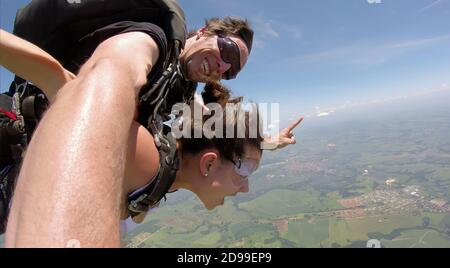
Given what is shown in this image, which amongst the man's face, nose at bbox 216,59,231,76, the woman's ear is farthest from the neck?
nose at bbox 216,59,231,76

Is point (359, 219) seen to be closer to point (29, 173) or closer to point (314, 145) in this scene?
point (29, 173)

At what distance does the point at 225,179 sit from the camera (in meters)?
2.02

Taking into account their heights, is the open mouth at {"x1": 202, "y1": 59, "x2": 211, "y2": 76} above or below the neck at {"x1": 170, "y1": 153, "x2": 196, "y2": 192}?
above

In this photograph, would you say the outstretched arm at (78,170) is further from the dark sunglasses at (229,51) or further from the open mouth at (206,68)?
the dark sunglasses at (229,51)

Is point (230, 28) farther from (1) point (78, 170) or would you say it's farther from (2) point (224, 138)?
(1) point (78, 170)

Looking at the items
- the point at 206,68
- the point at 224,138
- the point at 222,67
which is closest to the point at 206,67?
the point at 206,68

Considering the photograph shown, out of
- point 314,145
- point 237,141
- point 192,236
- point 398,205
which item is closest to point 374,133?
point 314,145

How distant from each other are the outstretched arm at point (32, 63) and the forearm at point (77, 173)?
23 cm

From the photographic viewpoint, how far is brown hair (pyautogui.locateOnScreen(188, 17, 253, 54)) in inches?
83.9

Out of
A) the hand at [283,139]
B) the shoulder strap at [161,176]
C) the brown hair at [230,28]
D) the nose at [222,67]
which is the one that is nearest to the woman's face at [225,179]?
the hand at [283,139]

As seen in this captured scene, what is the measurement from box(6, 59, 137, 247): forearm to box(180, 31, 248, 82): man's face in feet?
3.83

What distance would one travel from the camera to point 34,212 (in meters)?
0.54

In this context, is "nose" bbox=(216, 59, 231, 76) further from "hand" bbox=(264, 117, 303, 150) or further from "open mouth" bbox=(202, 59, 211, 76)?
"hand" bbox=(264, 117, 303, 150)
